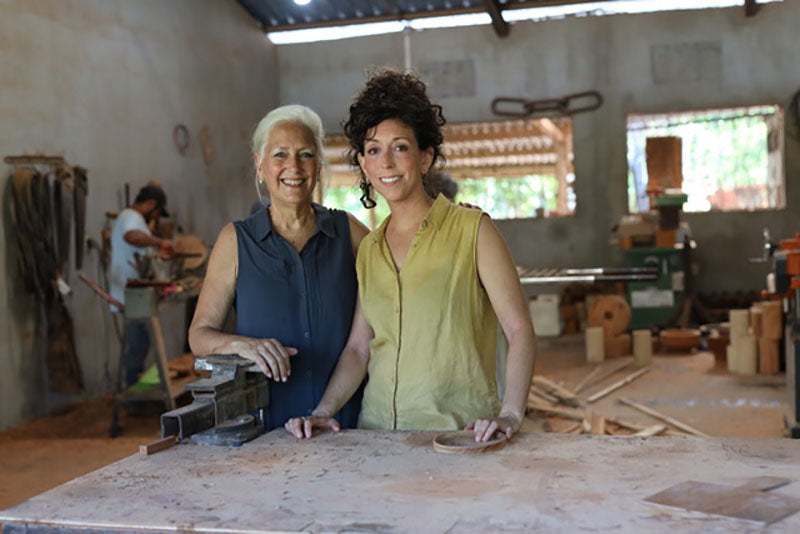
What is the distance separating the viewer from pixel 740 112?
10.6m

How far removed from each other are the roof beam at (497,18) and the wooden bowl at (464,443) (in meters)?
8.75

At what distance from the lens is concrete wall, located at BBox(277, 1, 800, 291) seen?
10.4 metres

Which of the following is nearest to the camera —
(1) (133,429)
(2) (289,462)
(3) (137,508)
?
(3) (137,508)

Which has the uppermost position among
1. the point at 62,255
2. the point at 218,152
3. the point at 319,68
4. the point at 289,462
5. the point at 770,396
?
the point at 319,68

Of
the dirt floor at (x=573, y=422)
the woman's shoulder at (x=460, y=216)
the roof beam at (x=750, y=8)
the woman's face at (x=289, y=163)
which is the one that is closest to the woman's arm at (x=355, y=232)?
the woman's face at (x=289, y=163)

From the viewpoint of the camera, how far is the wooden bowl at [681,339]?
28.8 feet

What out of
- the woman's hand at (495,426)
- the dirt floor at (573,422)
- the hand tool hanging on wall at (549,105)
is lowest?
the dirt floor at (573,422)

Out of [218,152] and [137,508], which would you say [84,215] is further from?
[137,508]

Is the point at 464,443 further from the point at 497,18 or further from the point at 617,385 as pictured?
the point at 497,18

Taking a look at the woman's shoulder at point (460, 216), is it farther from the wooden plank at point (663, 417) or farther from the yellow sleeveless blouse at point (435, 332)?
the wooden plank at point (663, 417)

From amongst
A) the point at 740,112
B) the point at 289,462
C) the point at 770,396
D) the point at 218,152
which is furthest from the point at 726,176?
the point at 289,462

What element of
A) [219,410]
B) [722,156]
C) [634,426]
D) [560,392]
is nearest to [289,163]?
[219,410]

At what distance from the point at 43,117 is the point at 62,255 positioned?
111 cm

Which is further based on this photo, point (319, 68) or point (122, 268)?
point (319, 68)
